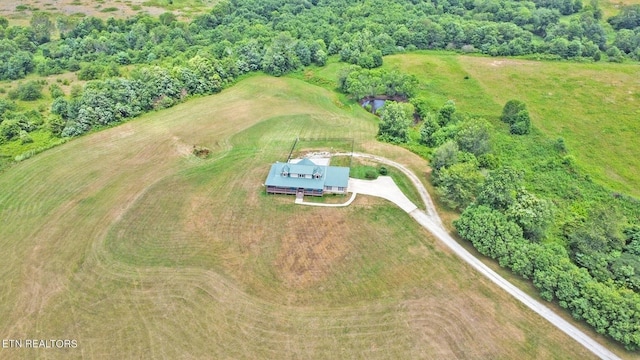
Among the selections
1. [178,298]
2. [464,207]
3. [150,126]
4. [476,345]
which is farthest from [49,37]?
[476,345]

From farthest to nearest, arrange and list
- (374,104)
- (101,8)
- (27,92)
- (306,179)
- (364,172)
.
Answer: (101,8), (374,104), (27,92), (364,172), (306,179)

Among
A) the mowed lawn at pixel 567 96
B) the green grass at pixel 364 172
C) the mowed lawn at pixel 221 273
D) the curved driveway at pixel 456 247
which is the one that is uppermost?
the mowed lawn at pixel 567 96

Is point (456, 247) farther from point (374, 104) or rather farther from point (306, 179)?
point (374, 104)

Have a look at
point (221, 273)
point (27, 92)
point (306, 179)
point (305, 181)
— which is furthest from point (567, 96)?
point (27, 92)

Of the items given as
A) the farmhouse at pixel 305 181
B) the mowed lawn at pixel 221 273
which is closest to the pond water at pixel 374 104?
the mowed lawn at pixel 221 273

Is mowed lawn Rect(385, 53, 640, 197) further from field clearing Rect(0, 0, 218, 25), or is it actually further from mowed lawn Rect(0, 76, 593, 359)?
field clearing Rect(0, 0, 218, 25)

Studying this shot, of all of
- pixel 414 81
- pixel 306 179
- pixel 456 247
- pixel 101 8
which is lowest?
pixel 456 247

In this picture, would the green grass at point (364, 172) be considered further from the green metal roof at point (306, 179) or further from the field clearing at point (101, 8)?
the field clearing at point (101, 8)
